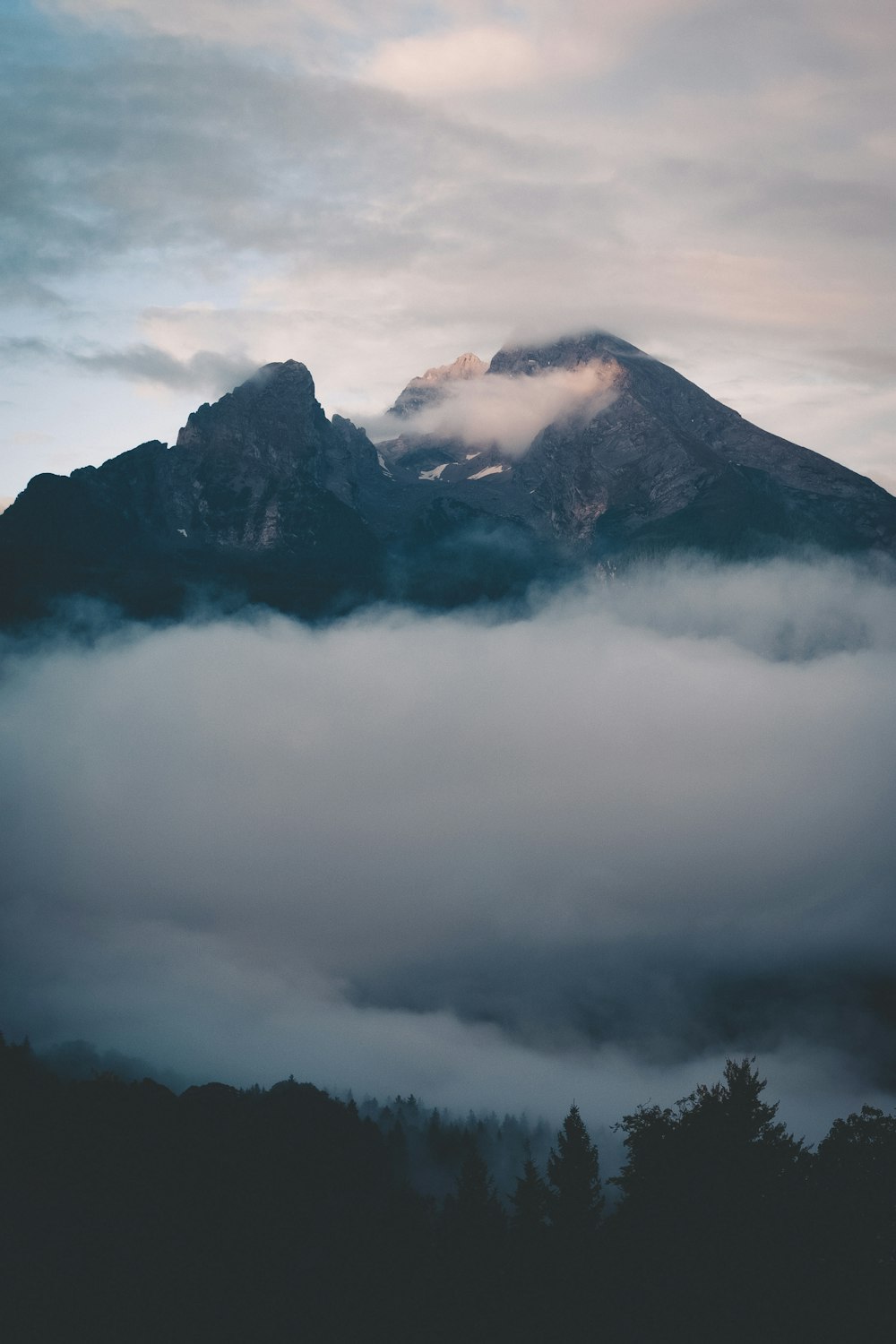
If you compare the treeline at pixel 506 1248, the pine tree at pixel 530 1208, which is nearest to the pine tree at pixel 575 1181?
the treeline at pixel 506 1248

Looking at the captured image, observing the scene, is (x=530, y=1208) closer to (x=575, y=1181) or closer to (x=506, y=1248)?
(x=575, y=1181)

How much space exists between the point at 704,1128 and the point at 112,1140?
100 metres

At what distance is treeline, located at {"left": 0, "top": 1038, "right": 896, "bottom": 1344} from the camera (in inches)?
3282

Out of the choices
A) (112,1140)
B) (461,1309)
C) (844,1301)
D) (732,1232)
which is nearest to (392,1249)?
(461,1309)

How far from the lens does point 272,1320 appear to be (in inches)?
4126

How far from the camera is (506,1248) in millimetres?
101188

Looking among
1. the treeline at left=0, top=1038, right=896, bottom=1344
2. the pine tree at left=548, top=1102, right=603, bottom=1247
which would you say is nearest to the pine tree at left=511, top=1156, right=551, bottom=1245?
the treeline at left=0, top=1038, right=896, bottom=1344

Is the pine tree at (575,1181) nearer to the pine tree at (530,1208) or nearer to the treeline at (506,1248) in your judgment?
the treeline at (506,1248)

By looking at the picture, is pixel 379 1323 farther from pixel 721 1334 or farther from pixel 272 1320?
pixel 721 1334

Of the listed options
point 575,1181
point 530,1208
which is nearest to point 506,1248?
point 530,1208

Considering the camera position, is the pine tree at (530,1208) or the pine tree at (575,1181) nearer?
the pine tree at (530,1208)

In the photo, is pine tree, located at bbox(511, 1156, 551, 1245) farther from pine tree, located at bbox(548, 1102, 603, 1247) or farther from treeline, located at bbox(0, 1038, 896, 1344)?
pine tree, located at bbox(548, 1102, 603, 1247)

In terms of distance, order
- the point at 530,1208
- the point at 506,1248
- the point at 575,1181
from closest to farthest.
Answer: the point at 506,1248 < the point at 530,1208 < the point at 575,1181

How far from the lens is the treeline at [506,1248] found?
274 feet
